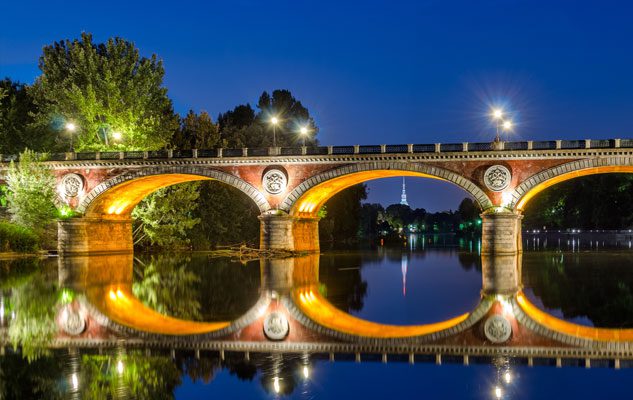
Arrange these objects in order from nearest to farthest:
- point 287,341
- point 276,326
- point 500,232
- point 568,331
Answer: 1. point 287,341
2. point 568,331
3. point 276,326
4. point 500,232

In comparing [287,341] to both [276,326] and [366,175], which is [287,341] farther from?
[366,175]

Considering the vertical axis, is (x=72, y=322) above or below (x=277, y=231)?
below

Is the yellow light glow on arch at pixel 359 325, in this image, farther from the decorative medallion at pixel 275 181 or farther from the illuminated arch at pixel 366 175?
the decorative medallion at pixel 275 181

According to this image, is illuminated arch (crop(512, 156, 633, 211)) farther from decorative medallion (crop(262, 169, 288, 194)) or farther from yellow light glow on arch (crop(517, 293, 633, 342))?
yellow light glow on arch (crop(517, 293, 633, 342))

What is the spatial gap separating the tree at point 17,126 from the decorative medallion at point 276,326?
54842mm

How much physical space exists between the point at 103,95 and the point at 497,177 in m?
35.0

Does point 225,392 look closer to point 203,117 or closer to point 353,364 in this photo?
point 353,364

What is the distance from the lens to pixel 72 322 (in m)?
17.7

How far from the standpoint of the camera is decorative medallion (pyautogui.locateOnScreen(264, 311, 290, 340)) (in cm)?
1567

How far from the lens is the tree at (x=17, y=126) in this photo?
6875 cm

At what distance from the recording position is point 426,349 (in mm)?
14055

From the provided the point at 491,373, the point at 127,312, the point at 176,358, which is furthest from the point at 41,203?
the point at 491,373

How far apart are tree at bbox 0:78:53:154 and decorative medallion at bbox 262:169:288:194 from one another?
28521mm

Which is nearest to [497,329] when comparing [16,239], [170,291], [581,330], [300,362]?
[581,330]
